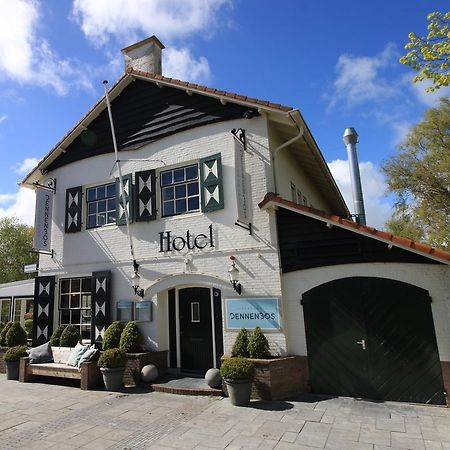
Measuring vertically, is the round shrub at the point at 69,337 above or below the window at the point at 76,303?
below

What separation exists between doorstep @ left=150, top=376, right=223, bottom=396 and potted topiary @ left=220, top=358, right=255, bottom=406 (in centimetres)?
79

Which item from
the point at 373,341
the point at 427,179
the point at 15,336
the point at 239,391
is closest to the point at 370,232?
the point at 373,341

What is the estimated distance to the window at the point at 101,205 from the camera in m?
11.3

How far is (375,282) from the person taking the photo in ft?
24.7

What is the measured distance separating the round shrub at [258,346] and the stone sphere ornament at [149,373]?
2548 millimetres

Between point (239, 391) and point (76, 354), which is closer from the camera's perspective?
point (239, 391)

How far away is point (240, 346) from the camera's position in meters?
8.09

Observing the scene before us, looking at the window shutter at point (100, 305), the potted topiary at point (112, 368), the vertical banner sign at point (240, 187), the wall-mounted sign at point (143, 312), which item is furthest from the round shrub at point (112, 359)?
the vertical banner sign at point (240, 187)

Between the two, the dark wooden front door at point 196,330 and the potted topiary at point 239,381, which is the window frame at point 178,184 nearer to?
the dark wooden front door at point 196,330

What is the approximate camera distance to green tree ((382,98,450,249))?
72.5ft

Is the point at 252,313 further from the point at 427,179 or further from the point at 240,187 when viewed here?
the point at 427,179

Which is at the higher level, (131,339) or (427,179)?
(427,179)

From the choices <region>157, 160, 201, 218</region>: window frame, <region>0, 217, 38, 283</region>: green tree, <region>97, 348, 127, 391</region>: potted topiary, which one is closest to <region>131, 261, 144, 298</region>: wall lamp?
<region>157, 160, 201, 218</region>: window frame

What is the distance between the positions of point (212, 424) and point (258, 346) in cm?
207
